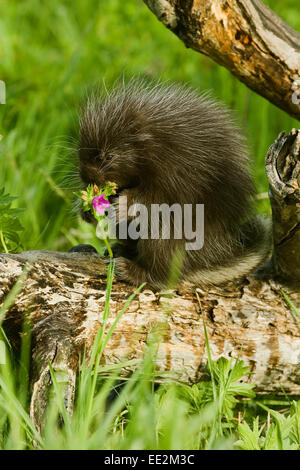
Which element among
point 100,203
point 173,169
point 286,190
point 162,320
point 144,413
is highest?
point 286,190

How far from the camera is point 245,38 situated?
2846 millimetres

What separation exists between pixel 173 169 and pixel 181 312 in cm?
59

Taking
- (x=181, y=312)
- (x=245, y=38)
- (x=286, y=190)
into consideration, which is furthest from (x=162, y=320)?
(x=245, y=38)

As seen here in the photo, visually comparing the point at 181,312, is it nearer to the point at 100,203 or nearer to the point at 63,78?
the point at 100,203

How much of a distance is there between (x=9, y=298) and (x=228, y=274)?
0.99m

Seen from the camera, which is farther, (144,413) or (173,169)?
(173,169)

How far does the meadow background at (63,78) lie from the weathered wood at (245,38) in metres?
0.86

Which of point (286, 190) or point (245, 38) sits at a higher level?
point (245, 38)

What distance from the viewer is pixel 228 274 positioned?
9.37ft

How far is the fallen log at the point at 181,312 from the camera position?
7.84 feet

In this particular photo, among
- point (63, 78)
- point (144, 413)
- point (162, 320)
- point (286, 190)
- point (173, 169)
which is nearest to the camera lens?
point (144, 413)

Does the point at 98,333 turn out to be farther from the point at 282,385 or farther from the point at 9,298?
the point at 282,385

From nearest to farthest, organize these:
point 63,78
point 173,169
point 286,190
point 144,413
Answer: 1. point 144,413
2. point 286,190
3. point 173,169
4. point 63,78
